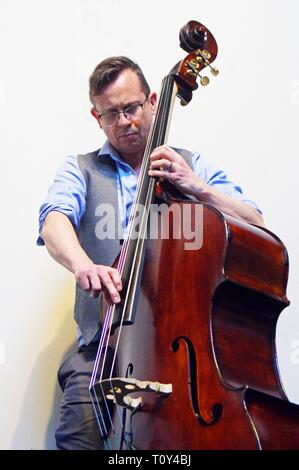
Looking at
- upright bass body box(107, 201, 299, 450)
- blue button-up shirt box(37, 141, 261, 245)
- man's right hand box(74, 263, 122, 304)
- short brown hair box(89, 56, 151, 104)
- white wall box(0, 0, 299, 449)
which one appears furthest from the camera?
white wall box(0, 0, 299, 449)

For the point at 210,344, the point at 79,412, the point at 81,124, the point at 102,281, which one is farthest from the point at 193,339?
the point at 81,124

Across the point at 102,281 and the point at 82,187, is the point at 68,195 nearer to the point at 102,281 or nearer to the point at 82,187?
the point at 82,187

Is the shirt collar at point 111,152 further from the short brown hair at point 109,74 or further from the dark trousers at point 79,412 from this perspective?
the dark trousers at point 79,412

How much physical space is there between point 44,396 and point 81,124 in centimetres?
69

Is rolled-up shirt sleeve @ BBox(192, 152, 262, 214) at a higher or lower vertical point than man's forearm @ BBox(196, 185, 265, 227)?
higher

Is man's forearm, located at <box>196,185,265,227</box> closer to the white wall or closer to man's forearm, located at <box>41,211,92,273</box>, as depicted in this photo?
man's forearm, located at <box>41,211,92,273</box>

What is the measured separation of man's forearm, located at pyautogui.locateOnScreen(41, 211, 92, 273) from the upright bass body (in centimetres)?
12

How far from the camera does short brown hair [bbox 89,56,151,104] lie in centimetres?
135

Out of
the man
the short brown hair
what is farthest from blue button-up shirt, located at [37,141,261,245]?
the short brown hair
